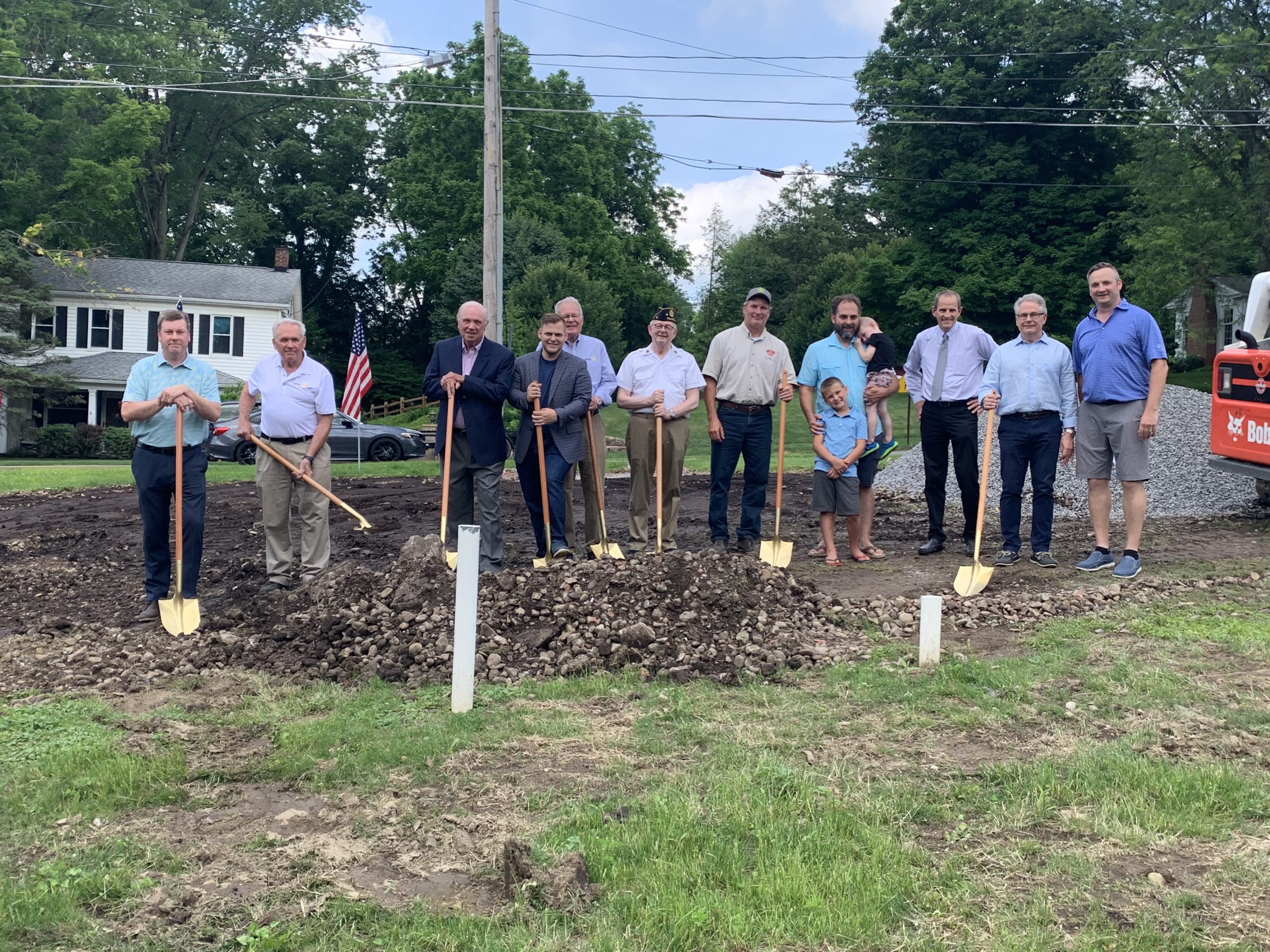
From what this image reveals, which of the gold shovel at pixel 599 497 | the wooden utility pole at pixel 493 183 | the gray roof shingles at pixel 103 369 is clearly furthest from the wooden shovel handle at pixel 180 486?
the gray roof shingles at pixel 103 369

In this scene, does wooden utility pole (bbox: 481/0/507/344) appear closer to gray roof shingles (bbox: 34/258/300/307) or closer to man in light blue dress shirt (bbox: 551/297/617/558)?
man in light blue dress shirt (bbox: 551/297/617/558)

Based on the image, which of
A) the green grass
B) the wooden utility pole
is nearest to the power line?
the wooden utility pole

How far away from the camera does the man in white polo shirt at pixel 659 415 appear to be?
830 cm

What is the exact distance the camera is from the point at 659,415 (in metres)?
8.23

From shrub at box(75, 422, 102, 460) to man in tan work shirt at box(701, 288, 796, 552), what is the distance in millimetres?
28505

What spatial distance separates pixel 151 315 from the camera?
3944cm

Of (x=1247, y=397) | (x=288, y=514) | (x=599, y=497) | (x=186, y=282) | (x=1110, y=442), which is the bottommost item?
(x=288, y=514)

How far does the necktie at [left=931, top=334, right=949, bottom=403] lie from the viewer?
843 centimetres

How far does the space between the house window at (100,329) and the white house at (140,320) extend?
0.02m

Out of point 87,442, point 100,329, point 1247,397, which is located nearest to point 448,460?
point 1247,397

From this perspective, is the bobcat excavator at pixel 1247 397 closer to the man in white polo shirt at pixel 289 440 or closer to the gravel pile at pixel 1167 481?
the gravel pile at pixel 1167 481

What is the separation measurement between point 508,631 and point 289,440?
265 centimetres

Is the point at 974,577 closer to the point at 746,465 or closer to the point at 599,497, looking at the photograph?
the point at 746,465

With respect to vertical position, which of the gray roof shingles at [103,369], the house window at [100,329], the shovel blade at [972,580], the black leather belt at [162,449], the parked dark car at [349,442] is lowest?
the shovel blade at [972,580]
